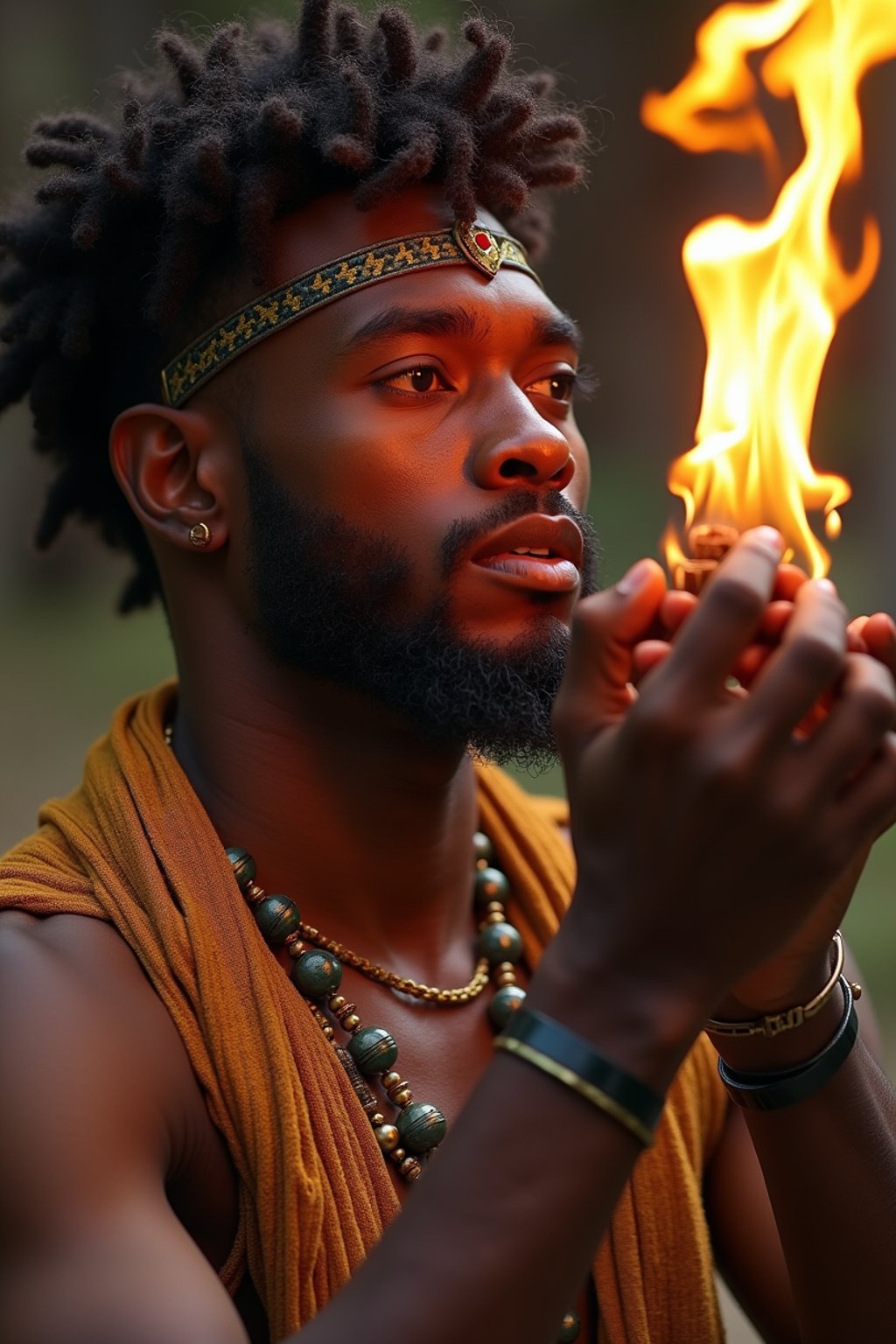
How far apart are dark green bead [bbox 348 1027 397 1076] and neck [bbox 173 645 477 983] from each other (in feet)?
0.73

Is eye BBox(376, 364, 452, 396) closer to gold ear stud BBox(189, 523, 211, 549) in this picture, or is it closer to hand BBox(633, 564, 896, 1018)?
gold ear stud BBox(189, 523, 211, 549)

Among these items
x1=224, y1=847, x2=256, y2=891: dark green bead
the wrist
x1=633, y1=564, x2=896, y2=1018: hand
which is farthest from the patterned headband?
the wrist

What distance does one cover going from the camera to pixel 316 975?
8.71ft

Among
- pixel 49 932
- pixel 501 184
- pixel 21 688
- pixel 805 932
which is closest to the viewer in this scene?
pixel 805 932

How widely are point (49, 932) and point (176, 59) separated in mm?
1753

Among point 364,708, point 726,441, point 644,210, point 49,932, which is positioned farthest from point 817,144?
point 644,210

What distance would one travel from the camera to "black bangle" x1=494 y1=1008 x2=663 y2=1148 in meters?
1.73

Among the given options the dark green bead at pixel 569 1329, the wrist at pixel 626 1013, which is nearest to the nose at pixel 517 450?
the wrist at pixel 626 1013

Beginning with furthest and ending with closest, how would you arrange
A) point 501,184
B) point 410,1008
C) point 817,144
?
point 501,184, point 410,1008, point 817,144

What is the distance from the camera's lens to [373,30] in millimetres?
3121

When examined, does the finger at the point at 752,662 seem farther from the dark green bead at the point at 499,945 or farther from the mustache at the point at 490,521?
the dark green bead at the point at 499,945

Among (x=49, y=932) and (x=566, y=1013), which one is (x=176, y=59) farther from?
(x=566, y=1013)

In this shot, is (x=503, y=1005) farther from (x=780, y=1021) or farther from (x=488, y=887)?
(x=780, y=1021)

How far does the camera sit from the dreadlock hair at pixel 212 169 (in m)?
2.87
